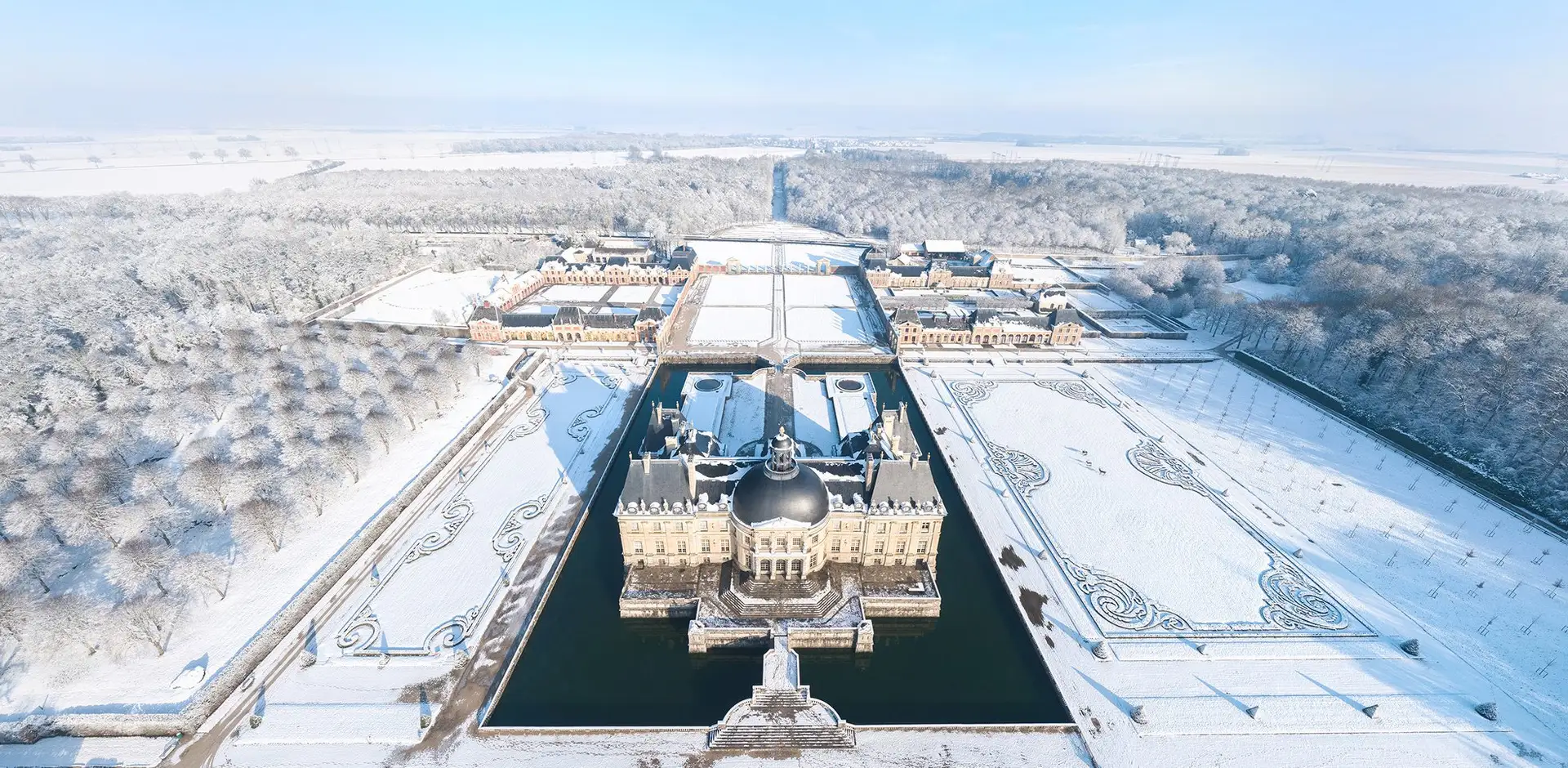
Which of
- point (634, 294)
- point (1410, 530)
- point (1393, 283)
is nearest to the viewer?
point (1410, 530)

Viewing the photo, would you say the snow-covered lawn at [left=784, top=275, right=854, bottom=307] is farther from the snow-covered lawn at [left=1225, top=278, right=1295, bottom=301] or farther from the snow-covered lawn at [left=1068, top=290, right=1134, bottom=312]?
the snow-covered lawn at [left=1225, top=278, right=1295, bottom=301]

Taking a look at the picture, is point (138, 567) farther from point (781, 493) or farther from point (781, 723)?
point (781, 723)

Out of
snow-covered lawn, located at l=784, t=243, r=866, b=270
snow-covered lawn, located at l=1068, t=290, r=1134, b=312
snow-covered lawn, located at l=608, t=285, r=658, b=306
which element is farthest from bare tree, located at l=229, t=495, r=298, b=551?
snow-covered lawn, located at l=1068, t=290, r=1134, b=312

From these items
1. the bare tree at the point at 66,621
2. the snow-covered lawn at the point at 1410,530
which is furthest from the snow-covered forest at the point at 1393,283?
the bare tree at the point at 66,621

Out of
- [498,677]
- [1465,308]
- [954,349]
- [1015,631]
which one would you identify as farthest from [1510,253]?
[498,677]

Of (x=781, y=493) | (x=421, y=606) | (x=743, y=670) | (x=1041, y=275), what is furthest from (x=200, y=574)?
(x=1041, y=275)

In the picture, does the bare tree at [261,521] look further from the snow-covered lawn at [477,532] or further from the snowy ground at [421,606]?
the snow-covered lawn at [477,532]
